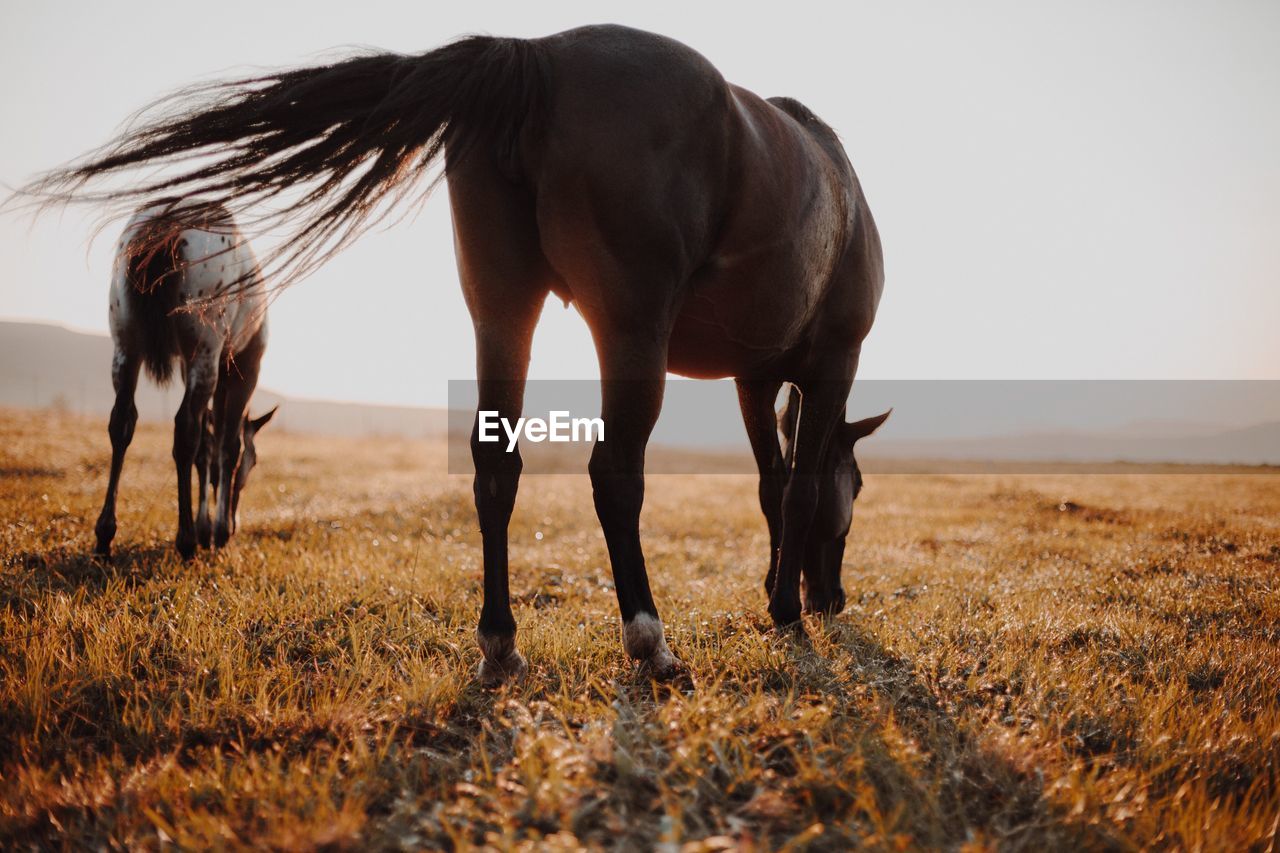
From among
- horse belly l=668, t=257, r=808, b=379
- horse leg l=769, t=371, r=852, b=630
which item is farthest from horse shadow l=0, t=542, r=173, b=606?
horse leg l=769, t=371, r=852, b=630

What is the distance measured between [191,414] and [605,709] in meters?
4.34

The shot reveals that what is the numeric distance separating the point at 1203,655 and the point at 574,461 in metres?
19.4

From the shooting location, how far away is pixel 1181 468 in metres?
20.5

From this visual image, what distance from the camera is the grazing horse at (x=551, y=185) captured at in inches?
95.0

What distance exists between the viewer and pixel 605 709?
7.39 feet

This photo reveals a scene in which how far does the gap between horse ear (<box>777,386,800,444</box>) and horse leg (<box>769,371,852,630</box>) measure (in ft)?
2.38

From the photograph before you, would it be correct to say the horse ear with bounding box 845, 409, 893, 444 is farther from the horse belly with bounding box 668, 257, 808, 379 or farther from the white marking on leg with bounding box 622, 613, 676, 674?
the white marking on leg with bounding box 622, 613, 676, 674

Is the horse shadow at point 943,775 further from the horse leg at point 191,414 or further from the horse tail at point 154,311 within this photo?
the horse tail at point 154,311

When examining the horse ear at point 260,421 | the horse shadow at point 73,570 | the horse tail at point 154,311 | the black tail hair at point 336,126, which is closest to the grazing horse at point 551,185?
the black tail hair at point 336,126

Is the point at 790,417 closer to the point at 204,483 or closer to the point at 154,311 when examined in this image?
the point at 154,311

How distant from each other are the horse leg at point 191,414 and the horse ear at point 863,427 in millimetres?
4560

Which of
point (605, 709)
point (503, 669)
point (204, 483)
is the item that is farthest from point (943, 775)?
point (204, 483)

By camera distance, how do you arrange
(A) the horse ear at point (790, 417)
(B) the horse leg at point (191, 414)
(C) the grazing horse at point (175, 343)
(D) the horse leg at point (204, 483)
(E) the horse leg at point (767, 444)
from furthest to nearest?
(D) the horse leg at point (204, 483) < (B) the horse leg at point (191, 414) < (C) the grazing horse at point (175, 343) < (A) the horse ear at point (790, 417) < (E) the horse leg at point (767, 444)

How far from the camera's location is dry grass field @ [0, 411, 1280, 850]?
66.5 inches
